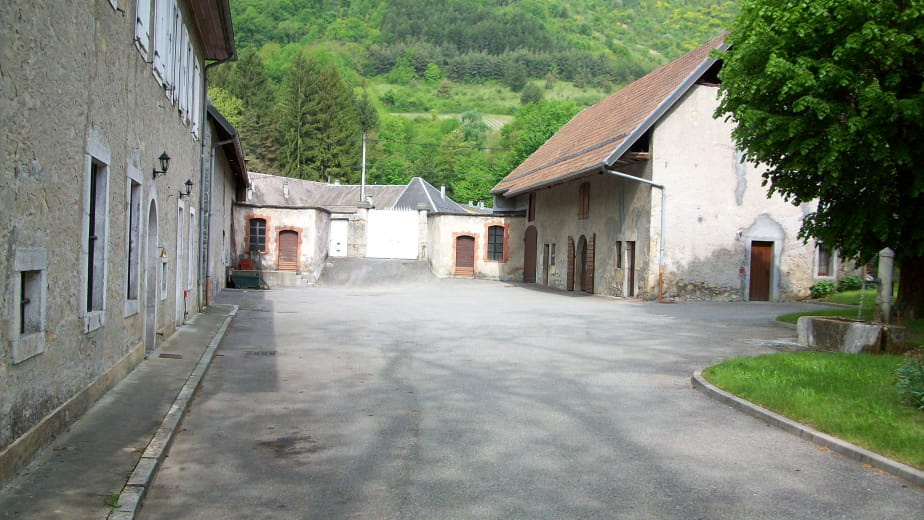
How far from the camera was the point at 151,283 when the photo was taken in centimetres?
1234

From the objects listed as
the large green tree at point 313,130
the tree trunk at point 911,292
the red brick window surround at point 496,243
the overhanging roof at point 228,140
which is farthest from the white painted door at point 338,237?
the tree trunk at point 911,292

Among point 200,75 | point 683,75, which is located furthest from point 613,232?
point 200,75

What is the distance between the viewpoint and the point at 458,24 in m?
134

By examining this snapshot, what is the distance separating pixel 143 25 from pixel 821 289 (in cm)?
2460

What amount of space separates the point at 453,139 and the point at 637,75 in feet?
91.8

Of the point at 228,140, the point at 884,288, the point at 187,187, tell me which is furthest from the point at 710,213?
the point at 187,187

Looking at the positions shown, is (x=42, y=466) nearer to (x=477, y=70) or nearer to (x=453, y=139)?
(x=453, y=139)

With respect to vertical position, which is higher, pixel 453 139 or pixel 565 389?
pixel 453 139

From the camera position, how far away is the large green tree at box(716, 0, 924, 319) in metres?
14.0

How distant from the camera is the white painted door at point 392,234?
4747cm

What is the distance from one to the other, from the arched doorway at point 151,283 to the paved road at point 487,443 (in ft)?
3.78

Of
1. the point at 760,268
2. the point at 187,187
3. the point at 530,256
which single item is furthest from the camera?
the point at 530,256

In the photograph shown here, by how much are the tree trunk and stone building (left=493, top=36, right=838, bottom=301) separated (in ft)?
30.7

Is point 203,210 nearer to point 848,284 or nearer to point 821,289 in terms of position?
point 821,289
